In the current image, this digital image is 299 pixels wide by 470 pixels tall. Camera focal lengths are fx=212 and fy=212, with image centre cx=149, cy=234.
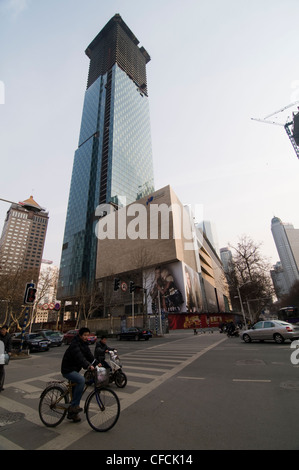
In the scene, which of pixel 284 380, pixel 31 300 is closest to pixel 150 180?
pixel 31 300

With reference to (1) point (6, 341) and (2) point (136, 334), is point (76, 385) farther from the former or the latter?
(2) point (136, 334)

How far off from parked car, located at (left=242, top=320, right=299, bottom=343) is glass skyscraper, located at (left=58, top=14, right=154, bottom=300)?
2525 inches

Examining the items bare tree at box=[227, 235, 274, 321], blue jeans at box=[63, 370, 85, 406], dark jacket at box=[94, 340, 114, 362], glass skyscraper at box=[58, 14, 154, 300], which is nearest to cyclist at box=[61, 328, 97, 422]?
blue jeans at box=[63, 370, 85, 406]

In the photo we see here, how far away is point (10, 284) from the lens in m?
28.7

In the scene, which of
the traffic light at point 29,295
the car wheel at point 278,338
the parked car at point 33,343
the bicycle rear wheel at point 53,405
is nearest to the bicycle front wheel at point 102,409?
the bicycle rear wheel at point 53,405

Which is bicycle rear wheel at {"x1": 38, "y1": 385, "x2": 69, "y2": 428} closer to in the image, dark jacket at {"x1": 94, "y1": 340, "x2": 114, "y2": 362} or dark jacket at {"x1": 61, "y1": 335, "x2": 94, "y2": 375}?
dark jacket at {"x1": 61, "y1": 335, "x2": 94, "y2": 375}

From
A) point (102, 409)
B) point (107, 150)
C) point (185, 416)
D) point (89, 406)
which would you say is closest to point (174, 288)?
point (185, 416)

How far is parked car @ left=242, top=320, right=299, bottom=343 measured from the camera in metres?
13.3

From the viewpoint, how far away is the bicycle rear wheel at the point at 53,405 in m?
4.14

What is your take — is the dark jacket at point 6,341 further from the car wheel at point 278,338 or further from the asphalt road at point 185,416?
the car wheel at point 278,338

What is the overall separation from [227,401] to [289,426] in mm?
1479

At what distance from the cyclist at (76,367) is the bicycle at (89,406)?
13 centimetres

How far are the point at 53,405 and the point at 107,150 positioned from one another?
95.0m
